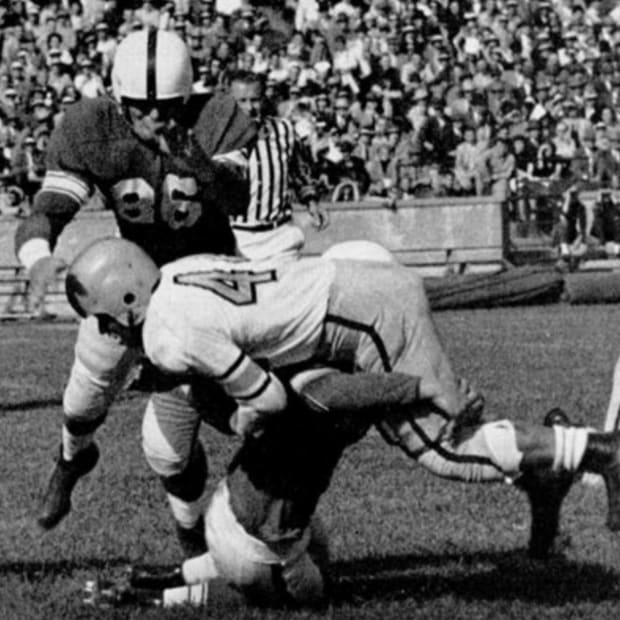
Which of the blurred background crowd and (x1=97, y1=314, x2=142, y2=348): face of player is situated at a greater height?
(x1=97, y1=314, x2=142, y2=348): face of player

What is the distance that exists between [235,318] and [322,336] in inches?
9.8

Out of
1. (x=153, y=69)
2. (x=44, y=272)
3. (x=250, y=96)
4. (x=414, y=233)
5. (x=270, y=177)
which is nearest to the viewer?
(x=44, y=272)

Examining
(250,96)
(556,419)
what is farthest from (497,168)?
(556,419)

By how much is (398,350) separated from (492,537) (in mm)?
1784

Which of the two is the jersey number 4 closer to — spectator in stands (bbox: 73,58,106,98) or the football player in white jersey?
the football player in white jersey

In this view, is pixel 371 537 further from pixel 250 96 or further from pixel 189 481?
pixel 250 96

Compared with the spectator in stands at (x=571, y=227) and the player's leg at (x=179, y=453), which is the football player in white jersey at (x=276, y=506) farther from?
the spectator in stands at (x=571, y=227)

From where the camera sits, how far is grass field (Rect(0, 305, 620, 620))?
17.3 ft

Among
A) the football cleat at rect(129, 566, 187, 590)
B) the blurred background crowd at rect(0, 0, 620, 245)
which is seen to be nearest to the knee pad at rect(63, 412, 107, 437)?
the football cleat at rect(129, 566, 187, 590)

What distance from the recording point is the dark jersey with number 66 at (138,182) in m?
5.57

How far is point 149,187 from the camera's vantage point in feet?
18.5

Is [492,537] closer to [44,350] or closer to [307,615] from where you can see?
[307,615]

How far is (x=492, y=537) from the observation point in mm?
6387

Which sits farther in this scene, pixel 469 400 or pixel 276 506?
pixel 276 506
